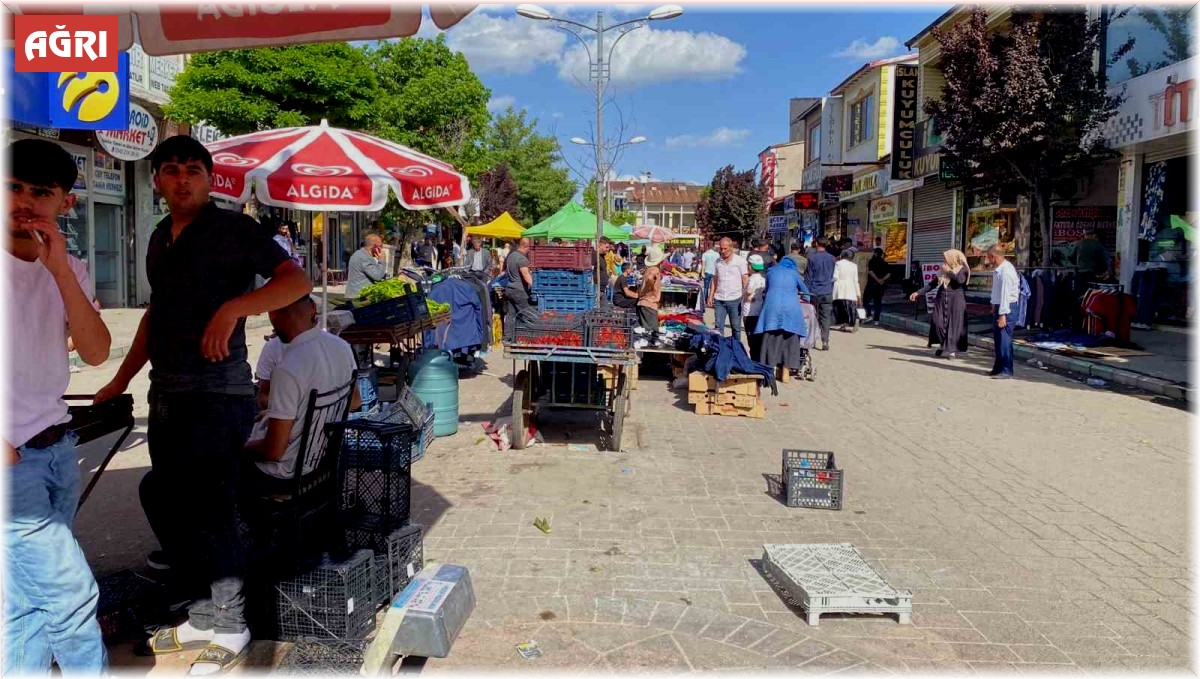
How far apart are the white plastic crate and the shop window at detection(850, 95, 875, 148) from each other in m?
30.3

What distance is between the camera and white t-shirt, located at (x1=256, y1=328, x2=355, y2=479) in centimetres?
401

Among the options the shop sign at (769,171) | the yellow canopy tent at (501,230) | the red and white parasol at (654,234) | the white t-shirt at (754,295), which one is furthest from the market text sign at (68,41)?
the shop sign at (769,171)

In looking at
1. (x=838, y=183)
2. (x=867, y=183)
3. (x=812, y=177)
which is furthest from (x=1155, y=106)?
(x=812, y=177)

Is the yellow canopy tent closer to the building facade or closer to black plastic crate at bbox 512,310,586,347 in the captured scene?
black plastic crate at bbox 512,310,586,347

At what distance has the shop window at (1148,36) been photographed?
1625 cm

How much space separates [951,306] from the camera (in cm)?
1438

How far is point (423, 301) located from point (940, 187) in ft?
73.0

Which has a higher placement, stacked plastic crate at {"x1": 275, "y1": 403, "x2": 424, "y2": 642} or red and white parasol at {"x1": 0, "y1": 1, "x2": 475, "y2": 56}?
red and white parasol at {"x1": 0, "y1": 1, "x2": 475, "y2": 56}

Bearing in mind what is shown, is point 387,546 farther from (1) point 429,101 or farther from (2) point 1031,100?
(1) point 429,101

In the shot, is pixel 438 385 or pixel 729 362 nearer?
pixel 438 385

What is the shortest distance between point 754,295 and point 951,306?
13.3 feet

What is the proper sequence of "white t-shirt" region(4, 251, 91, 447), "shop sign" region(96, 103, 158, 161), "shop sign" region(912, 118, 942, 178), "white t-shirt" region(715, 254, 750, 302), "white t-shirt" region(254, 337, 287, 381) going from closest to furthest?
"white t-shirt" region(4, 251, 91, 447) < "white t-shirt" region(254, 337, 287, 381) < "white t-shirt" region(715, 254, 750, 302) < "shop sign" region(96, 103, 158, 161) < "shop sign" region(912, 118, 942, 178)

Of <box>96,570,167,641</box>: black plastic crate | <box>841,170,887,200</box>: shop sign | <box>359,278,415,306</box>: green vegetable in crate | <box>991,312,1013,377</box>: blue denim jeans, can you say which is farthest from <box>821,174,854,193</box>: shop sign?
<box>96,570,167,641</box>: black plastic crate

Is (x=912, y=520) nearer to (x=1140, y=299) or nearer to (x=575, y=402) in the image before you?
(x=575, y=402)
